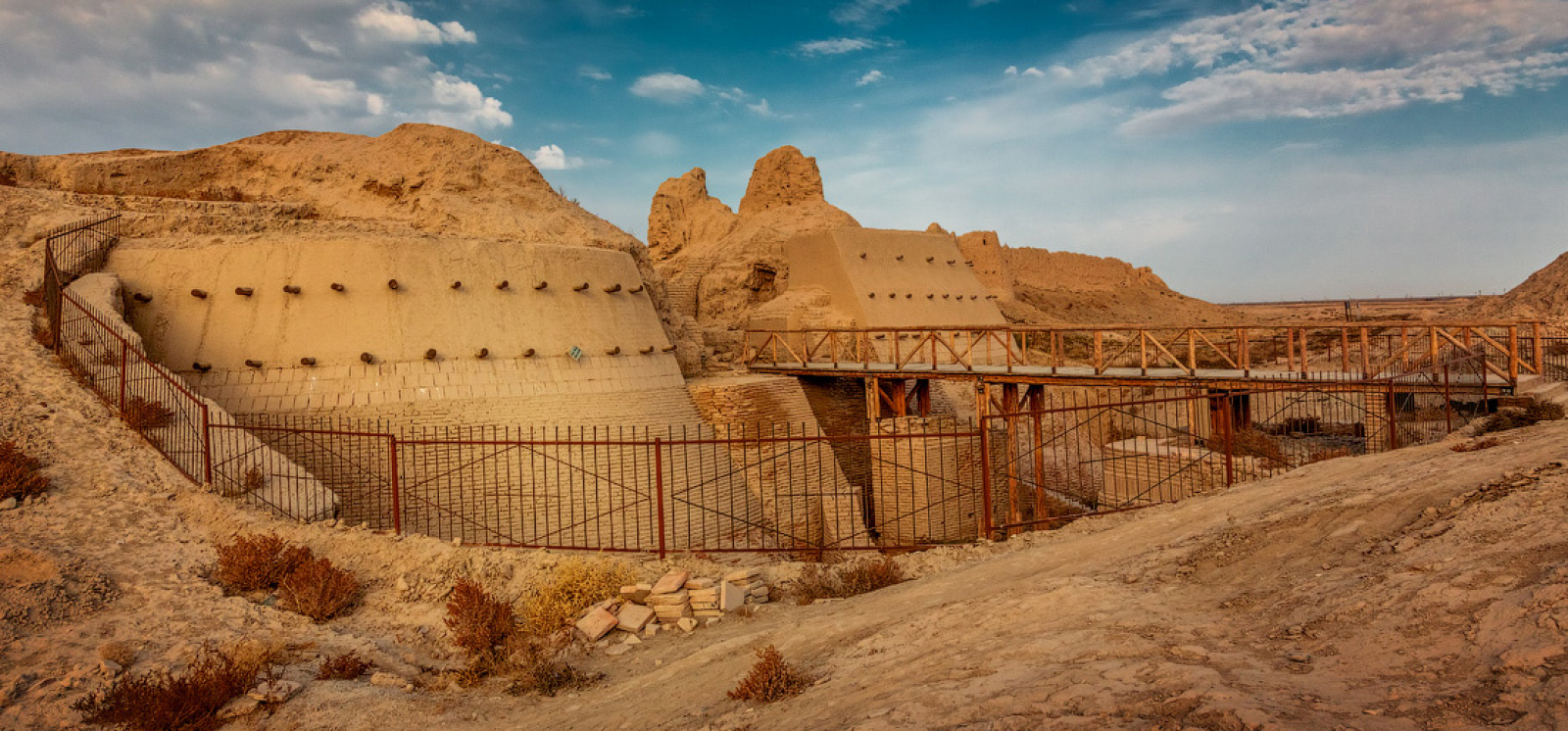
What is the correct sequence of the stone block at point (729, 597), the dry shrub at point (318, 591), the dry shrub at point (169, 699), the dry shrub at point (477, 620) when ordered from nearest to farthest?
1. the dry shrub at point (169, 699)
2. the dry shrub at point (477, 620)
3. the dry shrub at point (318, 591)
4. the stone block at point (729, 597)

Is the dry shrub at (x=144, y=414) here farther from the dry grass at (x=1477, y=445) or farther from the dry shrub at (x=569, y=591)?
the dry grass at (x=1477, y=445)

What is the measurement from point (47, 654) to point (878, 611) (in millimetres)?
5882

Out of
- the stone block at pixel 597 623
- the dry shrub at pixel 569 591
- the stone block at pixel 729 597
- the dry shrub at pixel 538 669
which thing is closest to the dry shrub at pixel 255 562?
the dry shrub at pixel 569 591

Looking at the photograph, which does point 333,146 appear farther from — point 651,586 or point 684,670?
point 684,670

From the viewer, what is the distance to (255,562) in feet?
23.6

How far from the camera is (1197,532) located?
22.7ft

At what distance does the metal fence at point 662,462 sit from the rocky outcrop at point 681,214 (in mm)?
13962

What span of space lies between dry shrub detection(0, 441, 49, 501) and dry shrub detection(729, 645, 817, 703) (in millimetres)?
7011

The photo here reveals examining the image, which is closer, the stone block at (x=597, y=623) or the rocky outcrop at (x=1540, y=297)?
the stone block at (x=597, y=623)

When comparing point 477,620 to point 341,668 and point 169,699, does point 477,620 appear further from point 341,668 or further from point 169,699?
point 169,699

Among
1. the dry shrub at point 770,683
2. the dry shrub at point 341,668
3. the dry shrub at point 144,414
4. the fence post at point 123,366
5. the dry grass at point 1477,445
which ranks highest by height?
the fence post at point 123,366

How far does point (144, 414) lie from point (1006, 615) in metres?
9.54

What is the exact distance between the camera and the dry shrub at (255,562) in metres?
7.09

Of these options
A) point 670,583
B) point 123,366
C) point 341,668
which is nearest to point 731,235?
point 123,366
